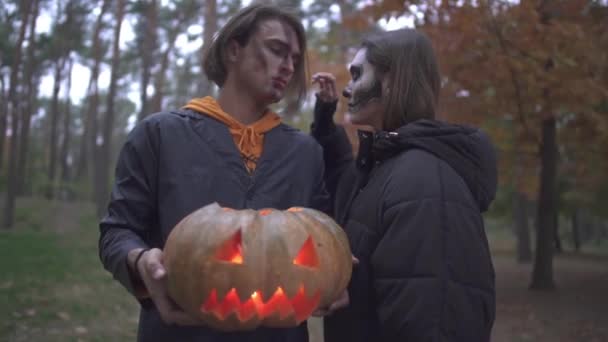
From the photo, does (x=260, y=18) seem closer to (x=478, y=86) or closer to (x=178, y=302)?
(x=178, y=302)

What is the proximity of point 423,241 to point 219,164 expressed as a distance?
826mm

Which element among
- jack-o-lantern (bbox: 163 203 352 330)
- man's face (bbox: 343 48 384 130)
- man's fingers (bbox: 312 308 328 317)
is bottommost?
man's fingers (bbox: 312 308 328 317)

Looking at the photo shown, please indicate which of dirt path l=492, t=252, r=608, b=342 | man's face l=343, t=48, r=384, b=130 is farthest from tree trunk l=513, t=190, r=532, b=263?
man's face l=343, t=48, r=384, b=130

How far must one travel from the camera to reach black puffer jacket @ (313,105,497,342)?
1699 millimetres

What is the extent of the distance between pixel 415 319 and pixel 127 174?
3.84ft

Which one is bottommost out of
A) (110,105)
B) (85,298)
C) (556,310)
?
(556,310)

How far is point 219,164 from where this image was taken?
203cm

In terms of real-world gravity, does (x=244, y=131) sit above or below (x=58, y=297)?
above

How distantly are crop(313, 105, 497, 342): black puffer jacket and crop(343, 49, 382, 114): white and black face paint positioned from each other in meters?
0.23

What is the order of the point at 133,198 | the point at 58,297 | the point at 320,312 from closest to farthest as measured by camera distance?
the point at 320,312, the point at 133,198, the point at 58,297

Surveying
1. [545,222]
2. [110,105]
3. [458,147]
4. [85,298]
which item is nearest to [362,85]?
[458,147]

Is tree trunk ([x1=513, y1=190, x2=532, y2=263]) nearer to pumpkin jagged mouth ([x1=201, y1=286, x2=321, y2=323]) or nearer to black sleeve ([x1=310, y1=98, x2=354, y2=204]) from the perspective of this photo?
black sleeve ([x1=310, y1=98, x2=354, y2=204])

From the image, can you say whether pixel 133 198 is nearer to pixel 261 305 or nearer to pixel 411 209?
pixel 261 305

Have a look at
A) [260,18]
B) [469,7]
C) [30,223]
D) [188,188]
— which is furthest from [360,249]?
[30,223]
